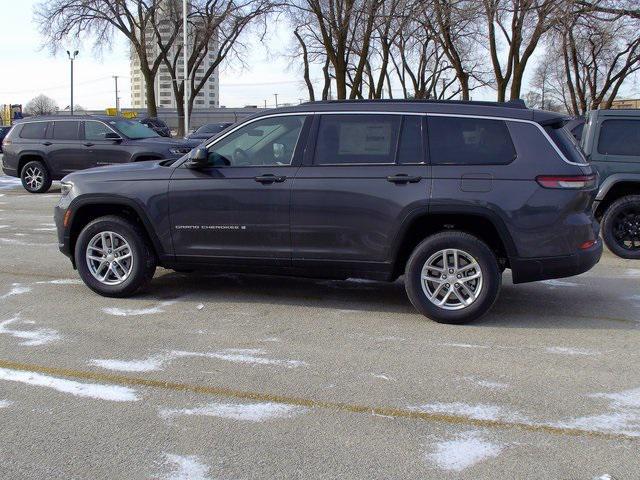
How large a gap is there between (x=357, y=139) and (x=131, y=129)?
36.6 feet

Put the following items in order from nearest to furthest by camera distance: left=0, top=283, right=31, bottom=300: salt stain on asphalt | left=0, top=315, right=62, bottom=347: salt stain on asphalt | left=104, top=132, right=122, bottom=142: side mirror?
left=0, top=315, right=62, bottom=347: salt stain on asphalt < left=0, top=283, right=31, bottom=300: salt stain on asphalt < left=104, top=132, right=122, bottom=142: side mirror

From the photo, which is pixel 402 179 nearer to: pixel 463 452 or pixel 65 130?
pixel 463 452

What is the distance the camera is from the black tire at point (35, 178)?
16578 millimetres

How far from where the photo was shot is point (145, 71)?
3962 centimetres

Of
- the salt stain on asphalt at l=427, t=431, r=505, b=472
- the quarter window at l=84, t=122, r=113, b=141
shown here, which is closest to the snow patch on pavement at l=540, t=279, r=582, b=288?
the salt stain on asphalt at l=427, t=431, r=505, b=472

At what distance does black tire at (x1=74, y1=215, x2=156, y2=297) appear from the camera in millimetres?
6559

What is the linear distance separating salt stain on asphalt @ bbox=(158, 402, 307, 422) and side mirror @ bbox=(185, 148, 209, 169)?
2668 millimetres

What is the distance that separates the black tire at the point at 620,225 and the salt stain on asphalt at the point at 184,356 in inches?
224

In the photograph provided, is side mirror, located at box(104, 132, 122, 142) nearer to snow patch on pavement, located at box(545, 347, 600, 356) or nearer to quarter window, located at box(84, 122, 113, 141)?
quarter window, located at box(84, 122, 113, 141)

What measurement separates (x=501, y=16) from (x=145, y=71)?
2175cm

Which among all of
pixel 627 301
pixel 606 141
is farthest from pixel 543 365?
pixel 606 141

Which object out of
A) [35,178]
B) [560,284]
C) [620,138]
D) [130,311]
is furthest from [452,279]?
[35,178]

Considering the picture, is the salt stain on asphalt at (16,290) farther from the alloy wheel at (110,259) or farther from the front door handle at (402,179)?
the front door handle at (402,179)

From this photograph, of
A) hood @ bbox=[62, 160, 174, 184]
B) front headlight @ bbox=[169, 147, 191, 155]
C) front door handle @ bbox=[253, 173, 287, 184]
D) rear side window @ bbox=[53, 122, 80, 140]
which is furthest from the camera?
rear side window @ bbox=[53, 122, 80, 140]
